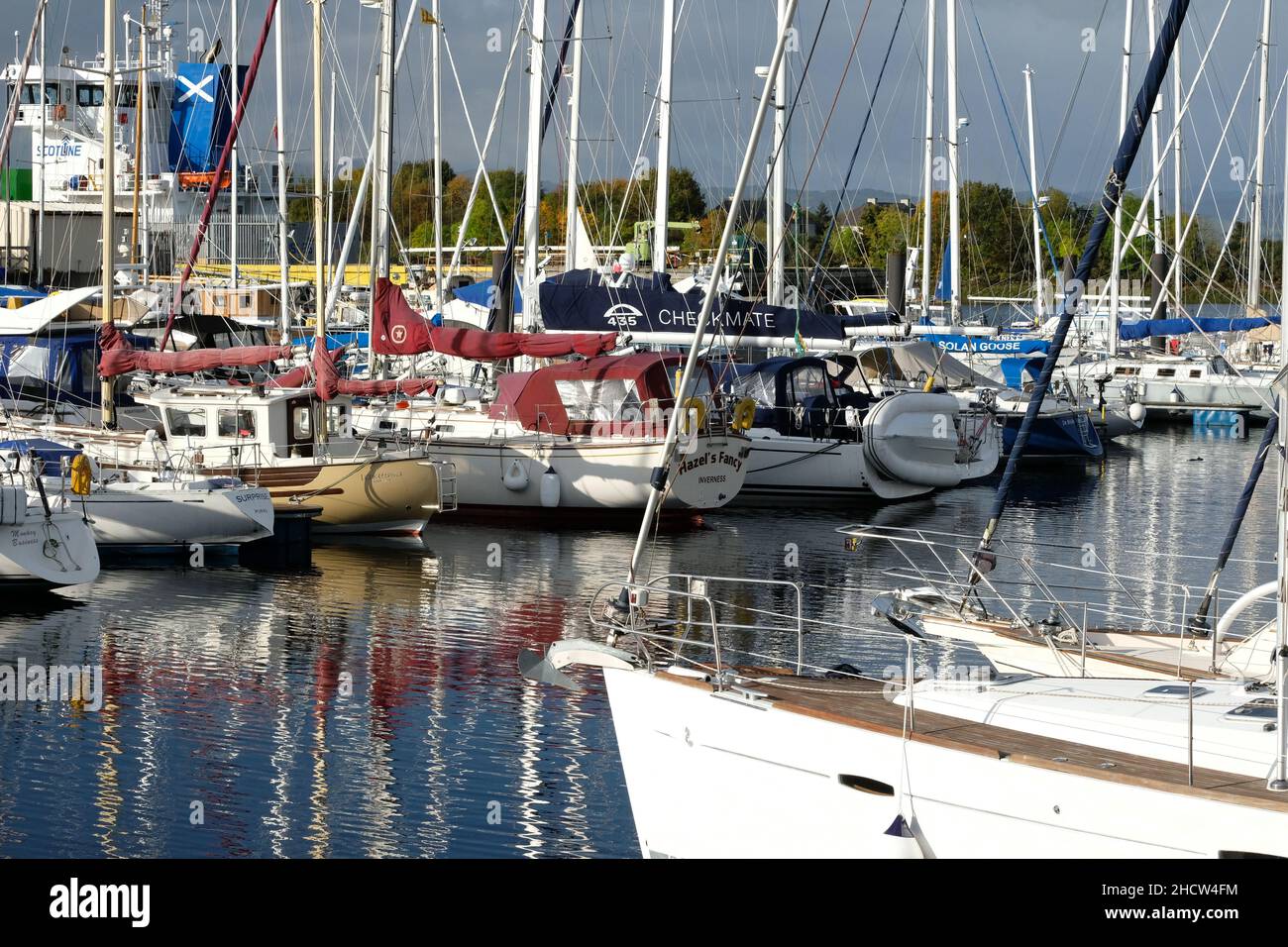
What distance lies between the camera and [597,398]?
31.9 m

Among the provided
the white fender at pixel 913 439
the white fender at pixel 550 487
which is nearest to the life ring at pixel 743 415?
the white fender at pixel 550 487

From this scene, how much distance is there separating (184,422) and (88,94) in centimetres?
5081

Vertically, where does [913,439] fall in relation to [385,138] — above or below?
below

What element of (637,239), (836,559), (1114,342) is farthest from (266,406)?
(1114,342)

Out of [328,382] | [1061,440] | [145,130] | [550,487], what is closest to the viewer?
[328,382]

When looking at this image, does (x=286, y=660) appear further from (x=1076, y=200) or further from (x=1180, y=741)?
(x=1076, y=200)

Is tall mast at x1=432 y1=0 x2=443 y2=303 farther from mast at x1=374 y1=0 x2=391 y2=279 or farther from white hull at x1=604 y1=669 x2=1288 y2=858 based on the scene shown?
white hull at x1=604 y1=669 x2=1288 y2=858

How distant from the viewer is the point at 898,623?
46.0ft

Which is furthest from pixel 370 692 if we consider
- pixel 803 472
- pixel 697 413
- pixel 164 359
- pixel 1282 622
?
pixel 803 472

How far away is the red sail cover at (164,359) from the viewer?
29859 millimetres

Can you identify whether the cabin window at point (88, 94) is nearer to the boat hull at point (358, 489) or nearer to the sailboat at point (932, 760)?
the boat hull at point (358, 489)

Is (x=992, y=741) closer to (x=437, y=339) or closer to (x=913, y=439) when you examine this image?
(x=437, y=339)

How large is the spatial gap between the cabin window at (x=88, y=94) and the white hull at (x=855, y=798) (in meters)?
69.4

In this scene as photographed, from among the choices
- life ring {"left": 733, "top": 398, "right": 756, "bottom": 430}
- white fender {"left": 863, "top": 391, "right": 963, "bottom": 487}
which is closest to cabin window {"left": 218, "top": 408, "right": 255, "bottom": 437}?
life ring {"left": 733, "top": 398, "right": 756, "bottom": 430}
